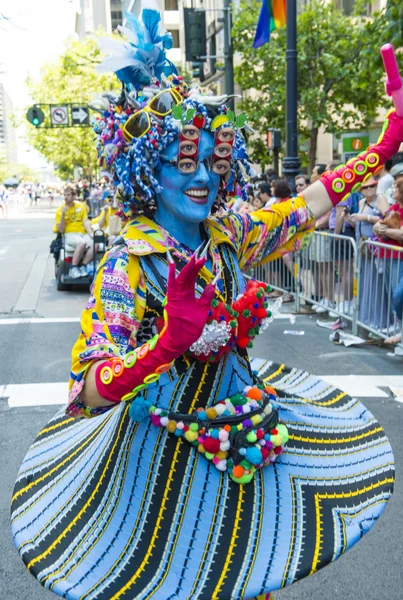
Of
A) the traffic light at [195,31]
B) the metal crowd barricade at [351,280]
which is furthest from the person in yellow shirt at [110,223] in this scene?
the traffic light at [195,31]

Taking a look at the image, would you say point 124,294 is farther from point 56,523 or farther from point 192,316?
point 56,523

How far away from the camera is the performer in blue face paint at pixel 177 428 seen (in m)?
1.87

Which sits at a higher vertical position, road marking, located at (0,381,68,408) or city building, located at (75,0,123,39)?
city building, located at (75,0,123,39)

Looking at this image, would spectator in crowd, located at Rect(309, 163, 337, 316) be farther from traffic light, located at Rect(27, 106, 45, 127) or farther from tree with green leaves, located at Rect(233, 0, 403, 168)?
traffic light, located at Rect(27, 106, 45, 127)

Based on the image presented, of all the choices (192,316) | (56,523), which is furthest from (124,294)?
(56,523)

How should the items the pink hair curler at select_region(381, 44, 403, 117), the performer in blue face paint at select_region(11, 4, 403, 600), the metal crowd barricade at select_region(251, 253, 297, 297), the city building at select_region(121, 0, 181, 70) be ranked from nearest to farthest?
the performer in blue face paint at select_region(11, 4, 403, 600)
the pink hair curler at select_region(381, 44, 403, 117)
the city building at select_region(121, 0, 181, 70)
the metal crowd barricade at select_region(251, 253, 297, 297)

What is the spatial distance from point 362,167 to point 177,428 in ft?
4.80

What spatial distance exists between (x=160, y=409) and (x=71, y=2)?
9.51 m

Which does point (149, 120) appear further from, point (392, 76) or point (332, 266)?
point (332, 266)

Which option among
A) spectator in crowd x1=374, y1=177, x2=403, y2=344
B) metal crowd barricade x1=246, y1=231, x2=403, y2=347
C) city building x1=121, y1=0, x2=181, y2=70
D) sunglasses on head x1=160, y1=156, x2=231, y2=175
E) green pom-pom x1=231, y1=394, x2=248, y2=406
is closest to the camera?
green pom-pom x1=231, y1=394, x2=248, y2=406

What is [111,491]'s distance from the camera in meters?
2.17

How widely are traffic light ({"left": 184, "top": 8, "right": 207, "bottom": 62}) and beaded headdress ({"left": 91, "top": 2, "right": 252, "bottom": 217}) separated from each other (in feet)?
42.1

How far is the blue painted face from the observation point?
7.59ft

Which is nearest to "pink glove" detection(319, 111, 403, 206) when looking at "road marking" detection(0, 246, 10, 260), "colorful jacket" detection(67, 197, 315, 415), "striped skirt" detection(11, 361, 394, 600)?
"colorful jacket" detection(67, 197, 315, 415)
